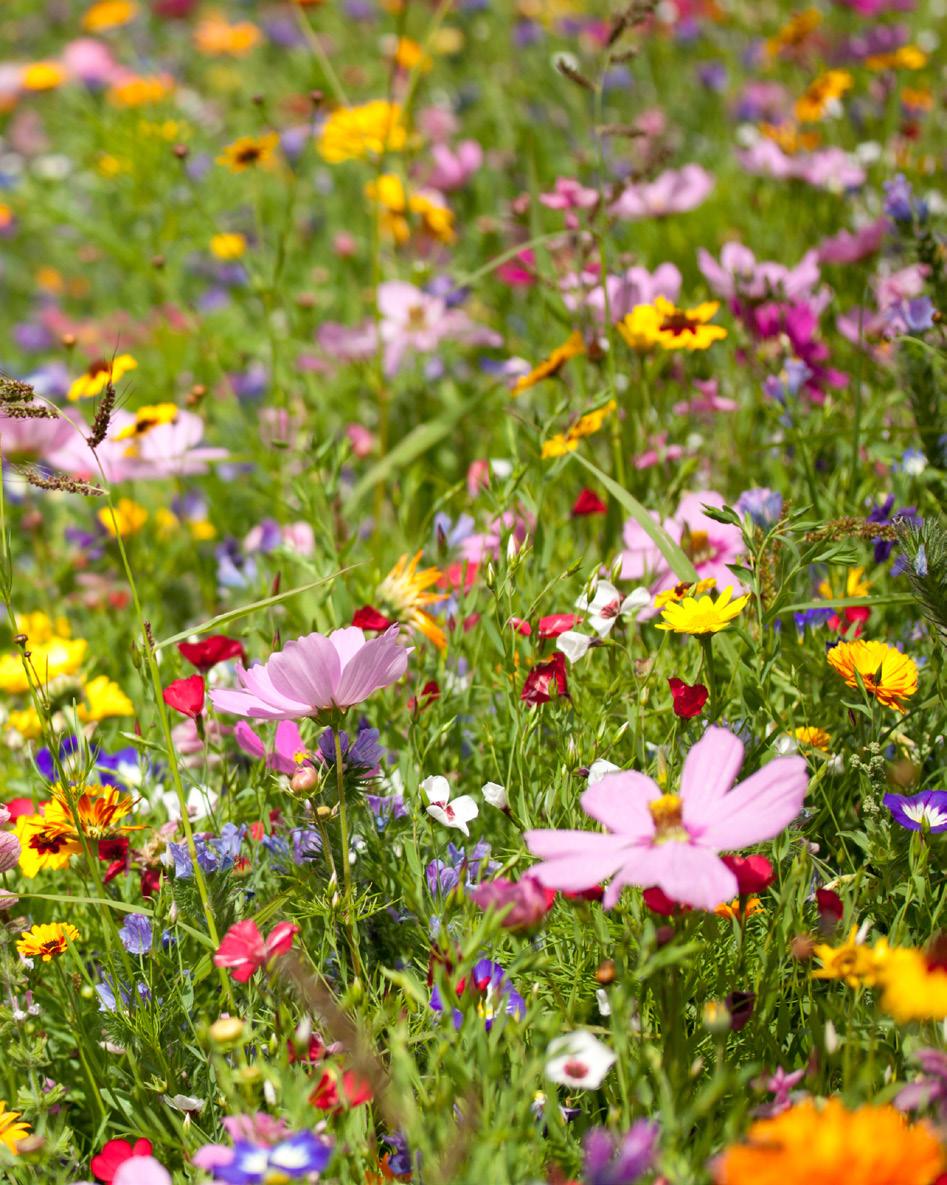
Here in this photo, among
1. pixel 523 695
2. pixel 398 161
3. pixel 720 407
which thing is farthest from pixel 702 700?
pixel 398 161

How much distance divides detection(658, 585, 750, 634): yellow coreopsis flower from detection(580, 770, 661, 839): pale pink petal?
7.8 inches

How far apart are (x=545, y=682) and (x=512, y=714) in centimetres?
8

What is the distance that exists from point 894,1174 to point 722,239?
2.20m

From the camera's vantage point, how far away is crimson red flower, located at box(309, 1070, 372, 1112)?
2.72 ft

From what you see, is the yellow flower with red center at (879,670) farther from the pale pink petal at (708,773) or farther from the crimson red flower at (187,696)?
the crimson red flower at (187,696)

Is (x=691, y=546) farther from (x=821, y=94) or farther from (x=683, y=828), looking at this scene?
(x=821, y=94)

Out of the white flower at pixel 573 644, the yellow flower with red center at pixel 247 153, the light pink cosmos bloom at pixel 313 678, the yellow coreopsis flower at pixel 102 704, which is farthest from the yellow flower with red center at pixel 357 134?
the light pink cosmos bloom at pixel 313 678

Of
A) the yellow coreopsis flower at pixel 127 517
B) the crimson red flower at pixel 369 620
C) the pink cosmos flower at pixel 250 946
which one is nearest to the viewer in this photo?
the pink cosmos flower at pixel 250 946

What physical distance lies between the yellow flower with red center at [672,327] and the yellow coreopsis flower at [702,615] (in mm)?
488

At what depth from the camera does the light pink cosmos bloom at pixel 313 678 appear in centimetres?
100

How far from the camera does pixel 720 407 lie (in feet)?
5.80

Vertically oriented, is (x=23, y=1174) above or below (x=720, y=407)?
below

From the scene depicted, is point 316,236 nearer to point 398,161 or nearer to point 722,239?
point 398,161

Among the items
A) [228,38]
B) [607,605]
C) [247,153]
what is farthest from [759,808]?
[228,38]
